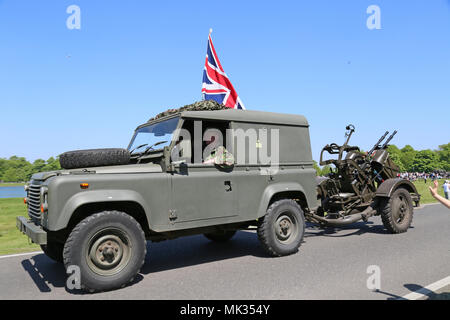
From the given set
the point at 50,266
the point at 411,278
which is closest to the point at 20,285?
the point at 50,266

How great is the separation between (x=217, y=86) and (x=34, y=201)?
794cm

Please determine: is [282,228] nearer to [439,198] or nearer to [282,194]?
[282,194]

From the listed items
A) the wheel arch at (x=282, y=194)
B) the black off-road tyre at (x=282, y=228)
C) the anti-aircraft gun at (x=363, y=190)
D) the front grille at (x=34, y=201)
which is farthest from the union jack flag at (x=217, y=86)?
the front grille at (x=34, y=201)

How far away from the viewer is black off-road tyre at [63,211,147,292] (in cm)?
434

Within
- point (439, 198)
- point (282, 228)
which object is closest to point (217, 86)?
point (282, 228)

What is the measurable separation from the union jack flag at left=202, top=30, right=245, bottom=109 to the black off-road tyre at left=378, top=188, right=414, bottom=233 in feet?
18.2

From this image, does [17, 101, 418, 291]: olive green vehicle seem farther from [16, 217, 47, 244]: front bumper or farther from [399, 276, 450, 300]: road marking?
[399, 276, 450, 300]: road marking

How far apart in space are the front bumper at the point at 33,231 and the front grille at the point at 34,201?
0.11m

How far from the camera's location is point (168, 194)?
16.7 feet

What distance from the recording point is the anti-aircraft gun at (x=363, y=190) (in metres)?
8.55
